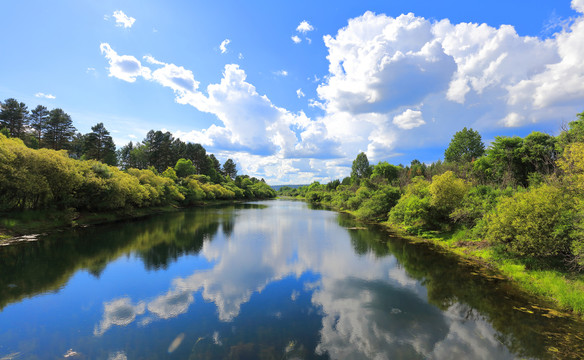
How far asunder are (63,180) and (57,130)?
153ft

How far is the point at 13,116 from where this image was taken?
55656 mm

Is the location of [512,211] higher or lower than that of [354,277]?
higher

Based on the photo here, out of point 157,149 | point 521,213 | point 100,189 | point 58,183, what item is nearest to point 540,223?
point 521,213

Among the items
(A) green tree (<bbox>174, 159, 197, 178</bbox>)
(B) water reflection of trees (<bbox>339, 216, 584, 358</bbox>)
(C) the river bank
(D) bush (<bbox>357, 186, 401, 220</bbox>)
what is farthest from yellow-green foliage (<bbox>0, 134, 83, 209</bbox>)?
(A) green tree (<bbox>174, 159, 197, 178</bbox>)

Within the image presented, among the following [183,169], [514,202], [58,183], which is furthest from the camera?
[183,169]

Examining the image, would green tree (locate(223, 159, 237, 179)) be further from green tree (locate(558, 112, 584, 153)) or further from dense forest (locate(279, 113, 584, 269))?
green tree (locate(558, 112, 584, 153))

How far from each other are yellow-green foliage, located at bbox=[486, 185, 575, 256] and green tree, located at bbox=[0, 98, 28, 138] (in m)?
85.5

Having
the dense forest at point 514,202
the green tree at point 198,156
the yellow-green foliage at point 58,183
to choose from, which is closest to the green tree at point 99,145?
the yellow-green foliage at point 58,183

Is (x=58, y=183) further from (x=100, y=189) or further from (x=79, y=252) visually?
(x=79, y=252)

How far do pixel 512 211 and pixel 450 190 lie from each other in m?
12.8

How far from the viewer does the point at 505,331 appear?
11727 mm

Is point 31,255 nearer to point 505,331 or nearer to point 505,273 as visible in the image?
point 505,331

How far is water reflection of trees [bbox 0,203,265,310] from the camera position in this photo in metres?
16.0

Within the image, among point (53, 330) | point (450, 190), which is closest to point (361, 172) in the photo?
point (450, 190)
